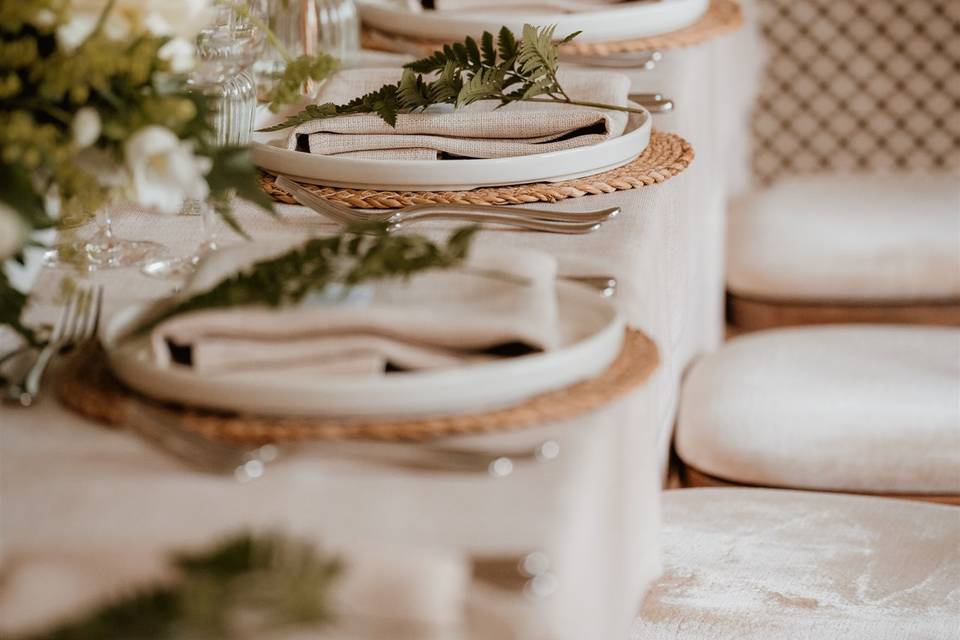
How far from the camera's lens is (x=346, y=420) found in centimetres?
62

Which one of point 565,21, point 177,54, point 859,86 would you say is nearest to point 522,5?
point 565,21

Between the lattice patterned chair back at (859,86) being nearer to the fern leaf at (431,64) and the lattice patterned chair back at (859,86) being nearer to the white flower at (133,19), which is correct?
the fern leaf at (431,64)

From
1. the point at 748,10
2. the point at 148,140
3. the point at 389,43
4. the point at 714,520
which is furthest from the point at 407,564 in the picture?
the point at 748,10

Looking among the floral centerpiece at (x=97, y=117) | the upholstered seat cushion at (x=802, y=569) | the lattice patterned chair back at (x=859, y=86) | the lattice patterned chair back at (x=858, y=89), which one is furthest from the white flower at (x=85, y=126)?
the lattice patterned chair back at (x=859, y=86)

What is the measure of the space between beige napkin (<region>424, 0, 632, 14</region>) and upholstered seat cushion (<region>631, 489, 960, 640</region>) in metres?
0.65

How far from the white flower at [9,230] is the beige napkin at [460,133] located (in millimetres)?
432

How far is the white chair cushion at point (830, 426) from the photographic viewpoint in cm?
135

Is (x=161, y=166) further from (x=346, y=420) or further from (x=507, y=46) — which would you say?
(x=507, y=46)

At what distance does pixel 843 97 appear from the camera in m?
3.19

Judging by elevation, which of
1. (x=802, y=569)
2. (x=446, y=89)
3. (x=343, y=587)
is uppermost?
(x=446, y=89)

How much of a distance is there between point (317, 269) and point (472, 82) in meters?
0.43

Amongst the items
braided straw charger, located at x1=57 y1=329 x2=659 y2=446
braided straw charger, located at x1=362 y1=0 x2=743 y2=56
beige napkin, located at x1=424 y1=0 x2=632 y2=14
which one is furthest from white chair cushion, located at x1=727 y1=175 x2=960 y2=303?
braided straw charger, located at x1=57 y1=329 x2=659 y2=446

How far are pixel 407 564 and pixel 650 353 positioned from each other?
0.25 meters

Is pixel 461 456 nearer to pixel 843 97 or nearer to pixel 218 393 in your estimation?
pixel 218 393
